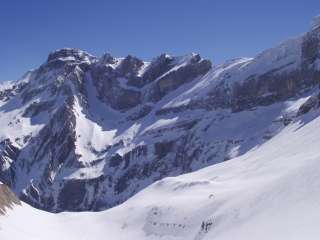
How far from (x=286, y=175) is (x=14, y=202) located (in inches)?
1797

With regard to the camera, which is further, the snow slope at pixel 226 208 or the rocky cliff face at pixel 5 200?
the rocky cliff face at pixel 5 200

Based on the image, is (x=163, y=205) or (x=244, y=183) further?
(x=163, y=205)

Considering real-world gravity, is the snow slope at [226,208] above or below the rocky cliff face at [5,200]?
below

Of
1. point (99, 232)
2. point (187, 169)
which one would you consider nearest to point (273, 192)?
point (99, 232)

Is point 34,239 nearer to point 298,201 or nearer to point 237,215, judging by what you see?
point 237,215

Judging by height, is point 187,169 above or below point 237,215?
below

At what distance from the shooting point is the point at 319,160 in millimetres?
49656

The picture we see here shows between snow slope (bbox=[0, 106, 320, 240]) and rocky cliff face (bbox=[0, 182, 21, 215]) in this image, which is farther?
rocky cliff face (bbox=[0, 182, 21, 215])

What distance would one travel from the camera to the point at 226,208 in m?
55.5

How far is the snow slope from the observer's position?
136 ft

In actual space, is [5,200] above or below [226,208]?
above

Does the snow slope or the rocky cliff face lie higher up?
the rocky cliff face

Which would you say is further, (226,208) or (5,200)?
(5,200)

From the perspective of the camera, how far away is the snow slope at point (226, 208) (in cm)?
4153
